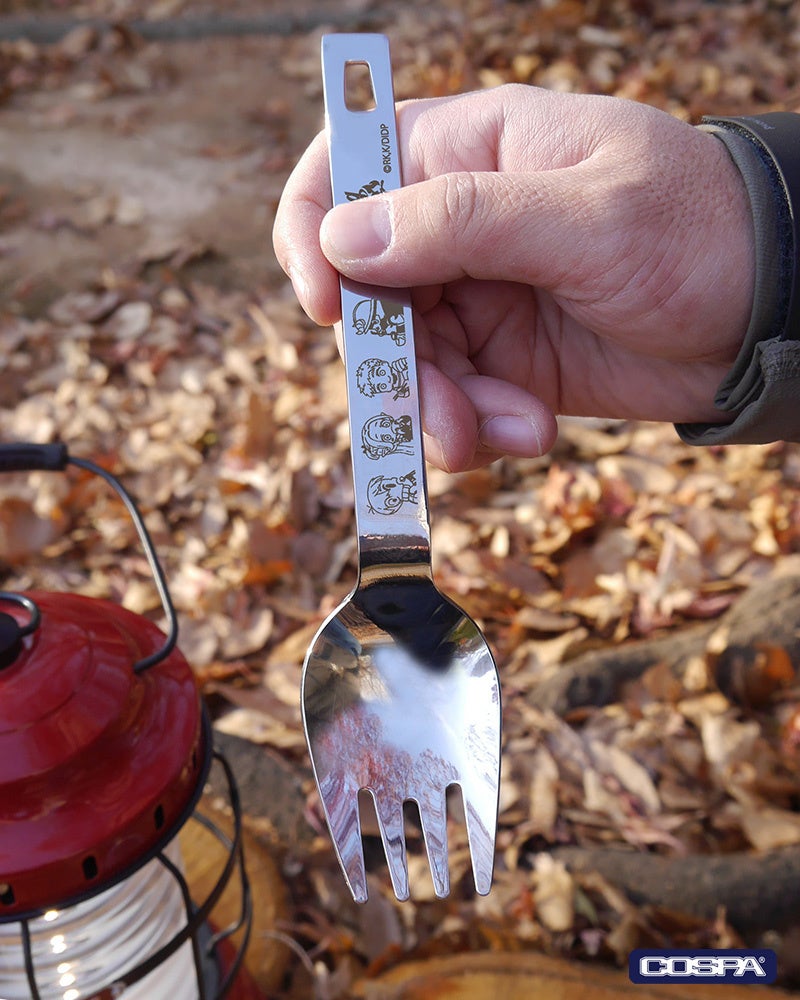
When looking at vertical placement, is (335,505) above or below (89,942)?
below

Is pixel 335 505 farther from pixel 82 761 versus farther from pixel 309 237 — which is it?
pixel 82 761

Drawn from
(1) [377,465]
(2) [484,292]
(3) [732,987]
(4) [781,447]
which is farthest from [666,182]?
(4) [781,447]

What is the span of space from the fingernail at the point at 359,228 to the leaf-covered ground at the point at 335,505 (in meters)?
1.02

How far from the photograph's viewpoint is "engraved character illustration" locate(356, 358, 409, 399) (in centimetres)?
107

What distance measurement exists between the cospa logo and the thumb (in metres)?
1.02

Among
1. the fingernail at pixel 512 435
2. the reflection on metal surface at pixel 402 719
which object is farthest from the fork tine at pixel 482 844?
the fingernail at pixel 512 435

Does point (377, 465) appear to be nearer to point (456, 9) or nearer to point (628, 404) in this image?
point (628, 404)

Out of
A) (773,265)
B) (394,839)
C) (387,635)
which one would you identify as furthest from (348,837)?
(773,265)

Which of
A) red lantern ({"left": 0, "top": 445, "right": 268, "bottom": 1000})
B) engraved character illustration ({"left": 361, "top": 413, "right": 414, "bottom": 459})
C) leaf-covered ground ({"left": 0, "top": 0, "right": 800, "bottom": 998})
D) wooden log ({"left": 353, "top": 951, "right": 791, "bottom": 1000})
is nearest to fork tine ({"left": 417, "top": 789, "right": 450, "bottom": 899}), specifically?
red lantern ({"left": 0, "top": 445, "right": 268, "bottom": 1000})

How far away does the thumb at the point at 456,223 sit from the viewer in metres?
1.07

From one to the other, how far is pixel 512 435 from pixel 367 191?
0.37 metres

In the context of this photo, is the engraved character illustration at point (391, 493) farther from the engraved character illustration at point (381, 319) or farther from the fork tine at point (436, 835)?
the fork tine at point (436, 835)

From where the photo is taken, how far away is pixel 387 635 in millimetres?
1083

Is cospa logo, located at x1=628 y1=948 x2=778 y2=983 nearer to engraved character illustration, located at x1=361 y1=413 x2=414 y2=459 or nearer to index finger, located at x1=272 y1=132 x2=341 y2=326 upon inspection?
engraved character illustration, located at x1=361 y1=413 x2=414 y2=459
